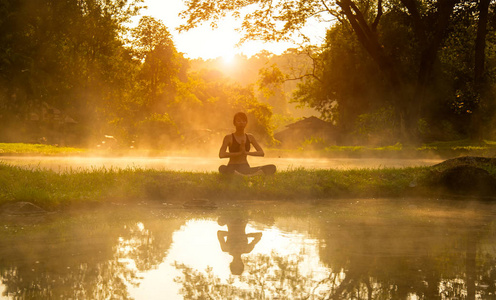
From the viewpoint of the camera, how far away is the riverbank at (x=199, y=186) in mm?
10469

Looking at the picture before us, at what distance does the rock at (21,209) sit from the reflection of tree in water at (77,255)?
691mm

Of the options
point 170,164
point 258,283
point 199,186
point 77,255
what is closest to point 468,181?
point 199,186

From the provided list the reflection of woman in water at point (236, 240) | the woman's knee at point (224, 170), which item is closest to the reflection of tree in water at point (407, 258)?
the reflection of woman in water at point (236, 240)

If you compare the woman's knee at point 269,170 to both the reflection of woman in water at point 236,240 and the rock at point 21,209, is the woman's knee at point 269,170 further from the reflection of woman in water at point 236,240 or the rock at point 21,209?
the rock at point 21,209

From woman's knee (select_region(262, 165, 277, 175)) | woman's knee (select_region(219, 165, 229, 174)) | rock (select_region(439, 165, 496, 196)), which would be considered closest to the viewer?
rock (select_region(439, 165, 496, 196))

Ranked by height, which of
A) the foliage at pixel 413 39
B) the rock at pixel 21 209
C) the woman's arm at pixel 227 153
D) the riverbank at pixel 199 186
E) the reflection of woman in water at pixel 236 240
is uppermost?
the foliage at pixel 413 39

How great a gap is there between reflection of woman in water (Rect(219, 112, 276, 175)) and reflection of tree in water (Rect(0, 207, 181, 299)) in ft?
12.6

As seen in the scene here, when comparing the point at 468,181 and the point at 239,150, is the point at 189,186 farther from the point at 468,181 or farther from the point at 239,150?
the point at 468,181

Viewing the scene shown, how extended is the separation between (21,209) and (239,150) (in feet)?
16.8

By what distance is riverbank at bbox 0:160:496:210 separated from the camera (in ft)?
34.3

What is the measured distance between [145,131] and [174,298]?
1426 inches

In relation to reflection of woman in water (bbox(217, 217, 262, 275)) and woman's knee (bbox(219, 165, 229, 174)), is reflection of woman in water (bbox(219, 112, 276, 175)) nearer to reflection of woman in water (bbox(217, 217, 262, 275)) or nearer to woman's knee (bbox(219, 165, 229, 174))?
woman's knee (bbox(219, 165, 229, 174))

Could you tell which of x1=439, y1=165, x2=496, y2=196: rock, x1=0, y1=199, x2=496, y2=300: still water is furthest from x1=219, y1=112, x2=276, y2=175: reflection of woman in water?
x1=439, y1=165, x2=496, y2=196: rock

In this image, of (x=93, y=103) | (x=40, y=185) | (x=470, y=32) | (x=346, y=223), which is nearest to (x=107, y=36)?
(x=93, y=103)
